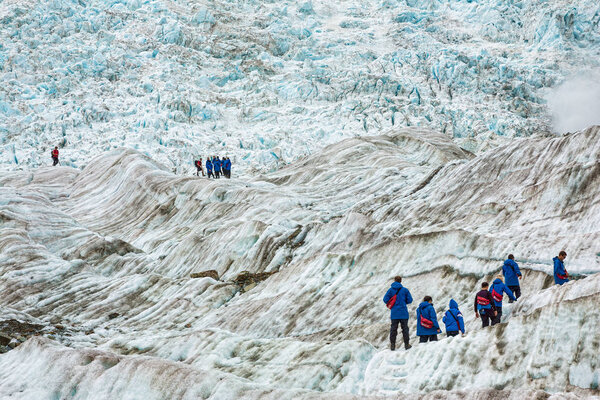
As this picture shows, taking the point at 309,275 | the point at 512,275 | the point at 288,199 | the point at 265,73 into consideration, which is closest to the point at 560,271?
the point at 512,275

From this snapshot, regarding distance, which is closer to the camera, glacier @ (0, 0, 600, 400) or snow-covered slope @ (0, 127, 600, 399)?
snow-covered slope @ (0, 127, 600, 399)

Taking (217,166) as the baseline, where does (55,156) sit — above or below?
above

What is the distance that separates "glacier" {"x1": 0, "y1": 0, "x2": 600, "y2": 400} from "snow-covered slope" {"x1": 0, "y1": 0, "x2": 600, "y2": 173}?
316 mm

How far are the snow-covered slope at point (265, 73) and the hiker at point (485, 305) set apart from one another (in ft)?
123

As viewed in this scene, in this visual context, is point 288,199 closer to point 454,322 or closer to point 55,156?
point 454,322

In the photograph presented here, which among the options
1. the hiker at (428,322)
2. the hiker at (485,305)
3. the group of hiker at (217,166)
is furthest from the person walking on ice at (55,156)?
the hiker at (485,305)

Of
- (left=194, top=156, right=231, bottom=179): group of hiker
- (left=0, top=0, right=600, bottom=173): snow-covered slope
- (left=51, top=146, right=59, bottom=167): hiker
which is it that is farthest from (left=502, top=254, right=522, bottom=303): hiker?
(left=51, top=146, right=59, bottom=167): hiker

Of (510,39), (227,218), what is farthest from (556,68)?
(227,218)

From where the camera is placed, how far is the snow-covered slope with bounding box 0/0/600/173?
5872cm

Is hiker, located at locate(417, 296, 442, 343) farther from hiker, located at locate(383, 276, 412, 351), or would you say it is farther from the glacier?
the glacier

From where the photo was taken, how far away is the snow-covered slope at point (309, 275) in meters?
12.3

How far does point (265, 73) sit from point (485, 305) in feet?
205

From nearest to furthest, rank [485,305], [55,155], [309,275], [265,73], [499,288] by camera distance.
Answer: [485,305], [499,288], [309,275], [55,155], [265,73]

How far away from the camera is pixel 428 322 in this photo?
1366cm
